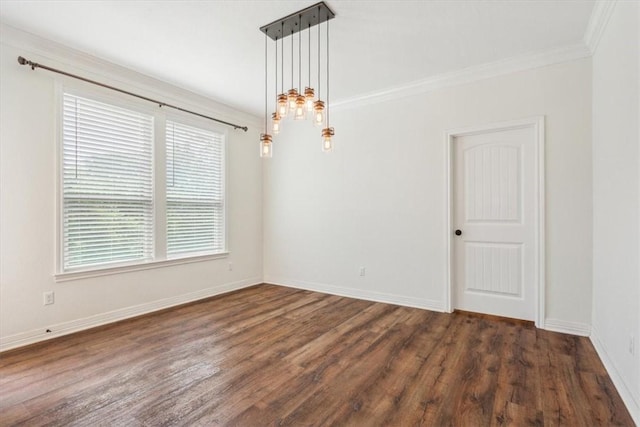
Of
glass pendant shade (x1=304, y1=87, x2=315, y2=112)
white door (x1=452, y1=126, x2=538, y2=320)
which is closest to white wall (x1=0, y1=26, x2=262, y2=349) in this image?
glass pendant shade (x1=304, y1=87, x2=315, y2=112)

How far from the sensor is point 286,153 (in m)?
5.08

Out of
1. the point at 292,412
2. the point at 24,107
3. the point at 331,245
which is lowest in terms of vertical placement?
the point at 292,412

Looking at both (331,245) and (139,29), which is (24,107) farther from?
(331,245)

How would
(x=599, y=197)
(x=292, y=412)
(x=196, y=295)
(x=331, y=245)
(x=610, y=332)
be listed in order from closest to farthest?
(x=292, y=412), (x=610, y=332), (x=599, y=197), (x=196, y=295), (x=331, y=245)

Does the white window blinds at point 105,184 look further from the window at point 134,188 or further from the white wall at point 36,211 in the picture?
the white wall at point 36,211

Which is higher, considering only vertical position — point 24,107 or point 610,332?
point 24,107

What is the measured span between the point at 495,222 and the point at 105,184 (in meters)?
4.21

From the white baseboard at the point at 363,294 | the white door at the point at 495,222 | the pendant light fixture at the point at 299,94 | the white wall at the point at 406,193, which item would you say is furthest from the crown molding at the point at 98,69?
the white door at the point at 495,222

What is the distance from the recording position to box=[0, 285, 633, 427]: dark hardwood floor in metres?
1.85

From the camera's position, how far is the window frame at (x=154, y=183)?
9.91 feet

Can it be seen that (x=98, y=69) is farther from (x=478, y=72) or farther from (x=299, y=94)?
(x=478, y=72)

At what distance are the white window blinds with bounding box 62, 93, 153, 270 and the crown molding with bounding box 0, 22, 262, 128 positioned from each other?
0.95ft

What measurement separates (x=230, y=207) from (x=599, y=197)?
426cm

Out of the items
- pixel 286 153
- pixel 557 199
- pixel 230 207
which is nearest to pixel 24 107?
pixel 230 207
